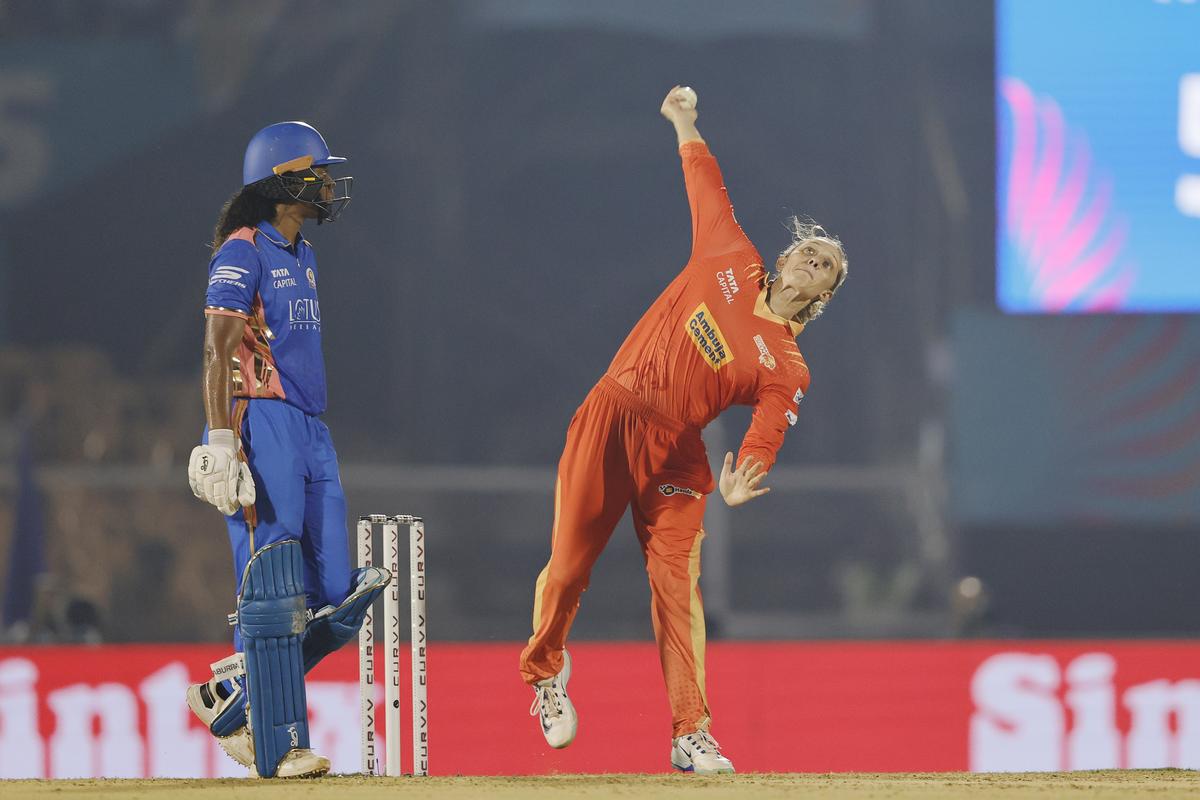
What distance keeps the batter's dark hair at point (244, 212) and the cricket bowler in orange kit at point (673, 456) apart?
1097 mm

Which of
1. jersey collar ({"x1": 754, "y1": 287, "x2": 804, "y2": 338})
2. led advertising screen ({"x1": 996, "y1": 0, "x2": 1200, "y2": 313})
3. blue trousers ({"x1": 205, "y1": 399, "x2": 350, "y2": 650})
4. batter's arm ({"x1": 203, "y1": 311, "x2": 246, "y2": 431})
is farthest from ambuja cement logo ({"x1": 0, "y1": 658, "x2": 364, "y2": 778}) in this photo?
led advertising screen ({"x1": 996, "y1": 0, "x2": 1200, "y2": 313})

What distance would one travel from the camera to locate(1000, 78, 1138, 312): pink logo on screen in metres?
10.0

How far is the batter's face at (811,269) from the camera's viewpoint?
485 cm

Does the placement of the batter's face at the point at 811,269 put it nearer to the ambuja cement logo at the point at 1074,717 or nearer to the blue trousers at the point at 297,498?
the blue trousers at the point at 297,498

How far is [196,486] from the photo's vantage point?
4.13 metres

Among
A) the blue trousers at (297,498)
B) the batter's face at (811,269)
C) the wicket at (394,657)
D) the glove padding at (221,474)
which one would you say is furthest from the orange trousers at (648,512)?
the glove padding at (221,474)

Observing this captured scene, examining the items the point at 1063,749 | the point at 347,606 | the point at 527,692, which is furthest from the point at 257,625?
the point at 1063,749

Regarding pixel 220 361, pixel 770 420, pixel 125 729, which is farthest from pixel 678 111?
pixel 125 729

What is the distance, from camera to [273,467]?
4.29m

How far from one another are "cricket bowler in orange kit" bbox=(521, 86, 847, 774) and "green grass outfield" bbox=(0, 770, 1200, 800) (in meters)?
0.38

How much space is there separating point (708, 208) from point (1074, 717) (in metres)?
2.74

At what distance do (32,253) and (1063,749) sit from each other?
7.65 m

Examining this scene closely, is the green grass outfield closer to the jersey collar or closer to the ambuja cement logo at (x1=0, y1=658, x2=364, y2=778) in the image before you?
the jersey collar

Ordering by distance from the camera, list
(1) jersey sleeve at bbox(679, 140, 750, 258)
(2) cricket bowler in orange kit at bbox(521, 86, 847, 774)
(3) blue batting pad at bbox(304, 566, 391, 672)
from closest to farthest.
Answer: (3) blue batting pad at bbox(304, 566, 391, 672) < (2) cricket bowler in orange kit at bbox(521, 86, 847, 774) < (1) jersey sleeve at bbox(679, 140, 750, 258)
